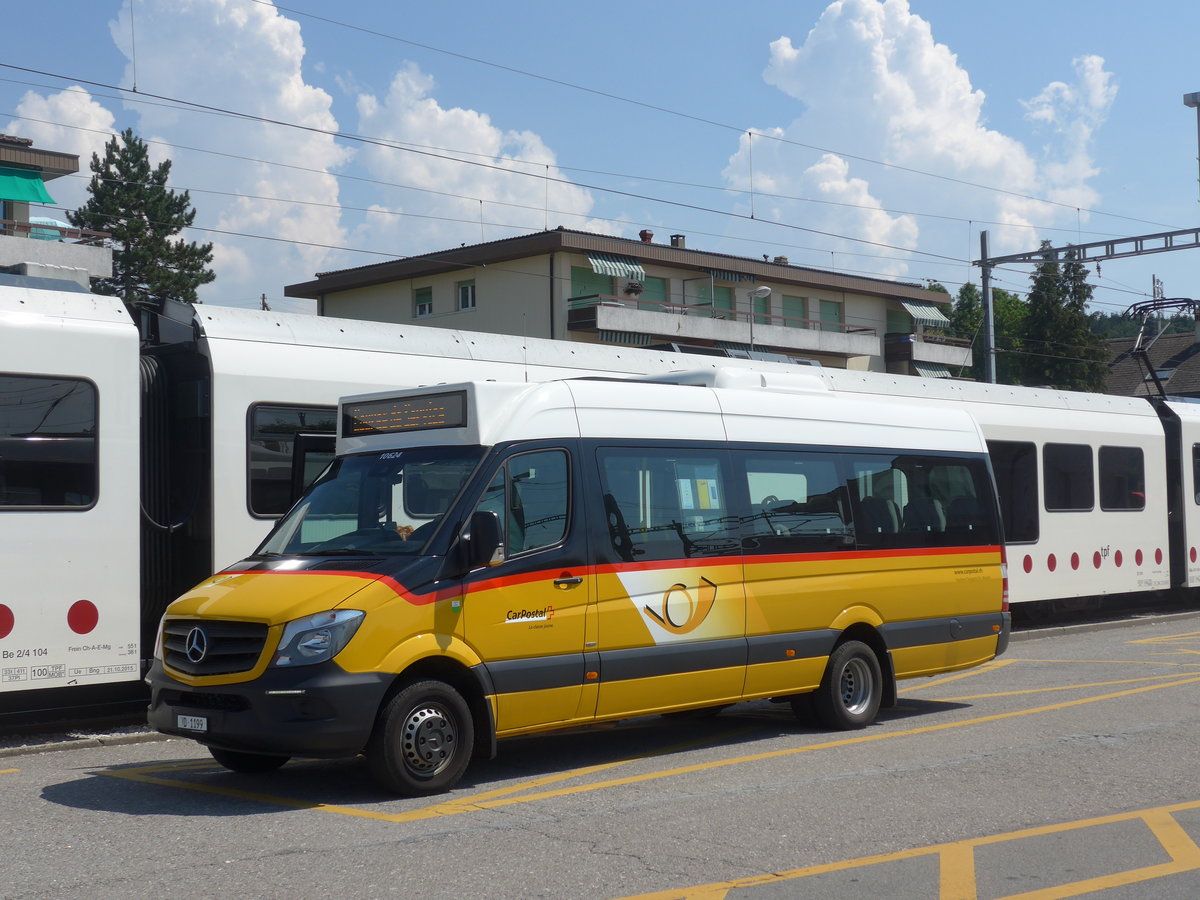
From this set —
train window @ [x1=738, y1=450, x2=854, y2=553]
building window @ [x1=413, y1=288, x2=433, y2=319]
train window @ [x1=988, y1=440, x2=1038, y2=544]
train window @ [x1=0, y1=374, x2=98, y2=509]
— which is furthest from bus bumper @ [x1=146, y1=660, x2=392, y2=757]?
building window @ [x1=413, y1=288, x2=433, y2=319]

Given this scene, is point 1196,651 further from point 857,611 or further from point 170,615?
point 170,615

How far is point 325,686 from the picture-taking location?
7.80 m

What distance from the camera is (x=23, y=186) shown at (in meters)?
45.6

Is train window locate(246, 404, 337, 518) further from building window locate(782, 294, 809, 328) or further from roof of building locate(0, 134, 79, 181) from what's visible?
building window locate(782, 294, 809, 328)

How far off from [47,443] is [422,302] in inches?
1764

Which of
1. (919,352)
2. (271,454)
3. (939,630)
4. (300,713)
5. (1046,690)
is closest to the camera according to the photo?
(300,713)

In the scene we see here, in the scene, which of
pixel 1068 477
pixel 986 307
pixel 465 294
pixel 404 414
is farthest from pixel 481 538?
pixel 465 294

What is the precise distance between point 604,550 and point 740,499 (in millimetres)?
1514

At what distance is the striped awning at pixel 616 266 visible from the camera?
50.9m

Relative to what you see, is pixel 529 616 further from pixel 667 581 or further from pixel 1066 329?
pixel 1066 329

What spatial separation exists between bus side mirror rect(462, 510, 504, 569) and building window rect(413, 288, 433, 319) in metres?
46.3

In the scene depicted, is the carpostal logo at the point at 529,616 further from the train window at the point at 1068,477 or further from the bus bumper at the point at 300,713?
the train window at the point at 1068,477

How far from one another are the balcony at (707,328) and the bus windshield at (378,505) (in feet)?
136

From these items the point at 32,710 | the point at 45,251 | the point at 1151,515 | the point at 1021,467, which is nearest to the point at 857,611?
the point at 32,710
